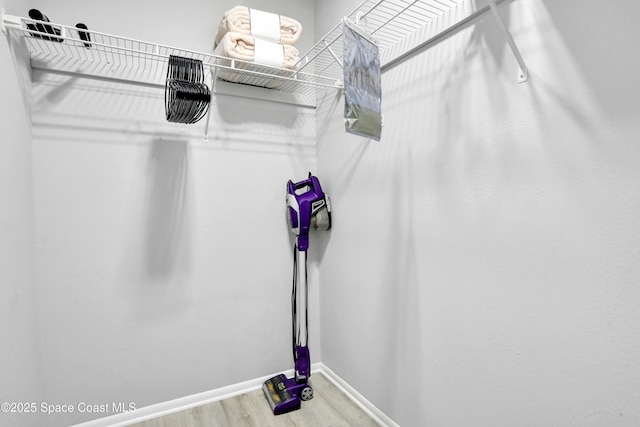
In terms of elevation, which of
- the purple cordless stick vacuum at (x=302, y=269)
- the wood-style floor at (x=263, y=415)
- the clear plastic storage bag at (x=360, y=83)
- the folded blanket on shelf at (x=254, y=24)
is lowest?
the wood-style floor at (x=263, y=415)

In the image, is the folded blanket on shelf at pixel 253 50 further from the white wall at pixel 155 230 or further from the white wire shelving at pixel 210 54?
the white wall at pixel 155 230

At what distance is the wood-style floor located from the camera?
1.67m

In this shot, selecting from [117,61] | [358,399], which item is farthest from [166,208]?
[358,399]

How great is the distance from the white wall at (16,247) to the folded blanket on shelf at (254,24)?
86 centimetres

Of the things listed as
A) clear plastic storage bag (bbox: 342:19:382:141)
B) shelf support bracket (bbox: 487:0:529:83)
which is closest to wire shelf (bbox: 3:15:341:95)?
clear plastic storage bag (bbox: 342:19:382:141)

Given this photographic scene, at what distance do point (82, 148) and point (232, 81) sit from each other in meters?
0.87

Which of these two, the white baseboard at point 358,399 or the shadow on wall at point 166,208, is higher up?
the shadow on wall at point 166,208

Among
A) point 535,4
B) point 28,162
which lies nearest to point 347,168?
point 535,4

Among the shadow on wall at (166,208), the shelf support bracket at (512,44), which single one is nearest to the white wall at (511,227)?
the shelf support bracket at (512,44)

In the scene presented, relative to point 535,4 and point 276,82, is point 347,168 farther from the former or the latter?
point 535,4

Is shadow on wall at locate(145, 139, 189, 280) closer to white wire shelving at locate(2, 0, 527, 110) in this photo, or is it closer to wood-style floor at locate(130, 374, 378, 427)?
white wire shelving at locate(2, 0, 527, 110)

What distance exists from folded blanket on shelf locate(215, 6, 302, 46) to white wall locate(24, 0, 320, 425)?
27cm

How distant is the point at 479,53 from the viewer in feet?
3.73

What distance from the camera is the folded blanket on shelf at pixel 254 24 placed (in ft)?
5.47
